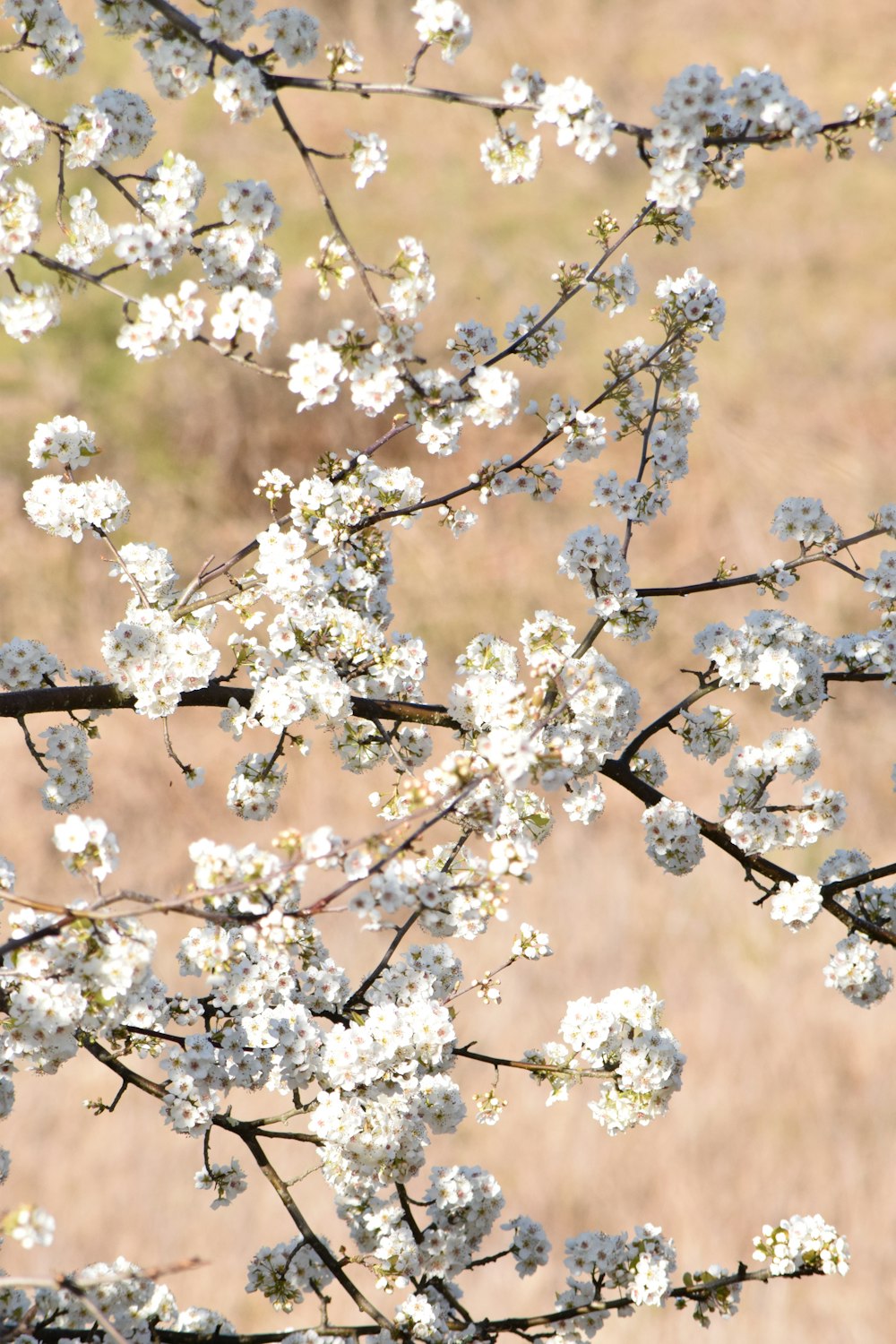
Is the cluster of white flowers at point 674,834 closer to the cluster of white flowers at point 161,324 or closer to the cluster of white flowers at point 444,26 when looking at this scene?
the cluster of white flowers at point 161,324

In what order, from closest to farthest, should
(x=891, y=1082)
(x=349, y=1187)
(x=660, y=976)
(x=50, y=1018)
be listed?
1. (x=50, y=1018)
2. (x=349, y=1187)
3. (x=891, y=1082)
4. (x=660, y=976)

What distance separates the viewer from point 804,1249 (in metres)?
3.51

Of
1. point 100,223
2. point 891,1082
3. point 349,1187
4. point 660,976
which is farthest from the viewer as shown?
point 660,976

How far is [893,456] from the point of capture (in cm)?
1560

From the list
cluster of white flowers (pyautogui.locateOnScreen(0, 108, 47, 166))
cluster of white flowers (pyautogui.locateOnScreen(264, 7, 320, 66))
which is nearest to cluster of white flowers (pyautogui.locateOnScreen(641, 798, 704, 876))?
cluster of white flowers (pyautogui.locateOnScreen(264, 7, 320, 66))

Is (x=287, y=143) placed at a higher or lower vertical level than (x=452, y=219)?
higher

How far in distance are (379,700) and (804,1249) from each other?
1893 mm

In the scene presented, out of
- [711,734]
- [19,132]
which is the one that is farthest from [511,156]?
[711,734]

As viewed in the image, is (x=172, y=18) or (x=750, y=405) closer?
(x=172, y=18)

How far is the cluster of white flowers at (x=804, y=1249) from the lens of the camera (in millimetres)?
3475

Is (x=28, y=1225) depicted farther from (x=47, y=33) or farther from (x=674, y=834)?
(x=47, y=33)

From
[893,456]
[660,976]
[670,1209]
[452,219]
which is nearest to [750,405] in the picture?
[893,456]

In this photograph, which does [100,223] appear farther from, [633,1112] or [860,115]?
[633,1112]

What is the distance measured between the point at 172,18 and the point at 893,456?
566 inches
